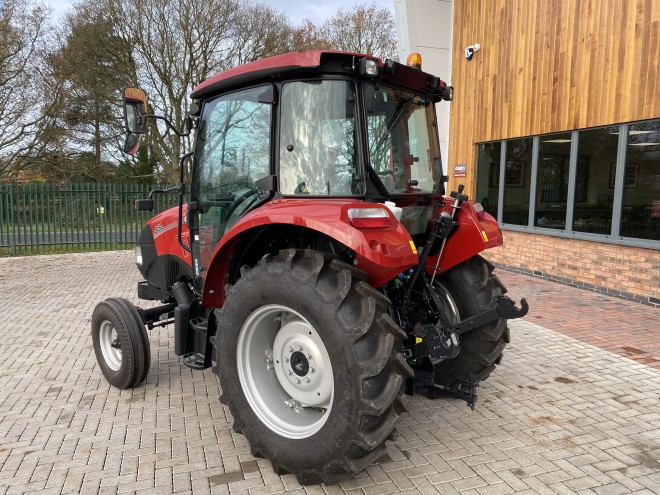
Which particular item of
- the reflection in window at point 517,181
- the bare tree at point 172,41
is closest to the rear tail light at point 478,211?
the reflection in window at point 517,181

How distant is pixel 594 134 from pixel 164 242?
6556 mm

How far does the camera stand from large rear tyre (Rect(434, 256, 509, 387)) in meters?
3.40

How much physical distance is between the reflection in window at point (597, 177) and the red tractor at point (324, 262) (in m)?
4.81

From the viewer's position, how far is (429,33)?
416 inches

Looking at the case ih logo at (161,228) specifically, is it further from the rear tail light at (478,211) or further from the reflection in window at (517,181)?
the reflection in window at (517,181)

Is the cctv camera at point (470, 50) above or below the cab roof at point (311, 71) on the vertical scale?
above

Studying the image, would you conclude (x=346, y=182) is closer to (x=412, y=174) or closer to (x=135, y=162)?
(x=412, y=174)

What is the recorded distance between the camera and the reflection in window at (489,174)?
31.7 ft

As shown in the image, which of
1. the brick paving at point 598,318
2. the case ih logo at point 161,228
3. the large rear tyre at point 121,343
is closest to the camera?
the large rear tyre at point 121,343

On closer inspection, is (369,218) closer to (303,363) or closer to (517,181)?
(303,363)

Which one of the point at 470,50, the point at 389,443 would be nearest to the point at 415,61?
the point at 389,443

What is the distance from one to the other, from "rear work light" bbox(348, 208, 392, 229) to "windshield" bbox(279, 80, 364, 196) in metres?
0.27

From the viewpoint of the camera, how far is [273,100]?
2904mm

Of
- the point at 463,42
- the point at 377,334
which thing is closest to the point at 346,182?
the point at 377,334
